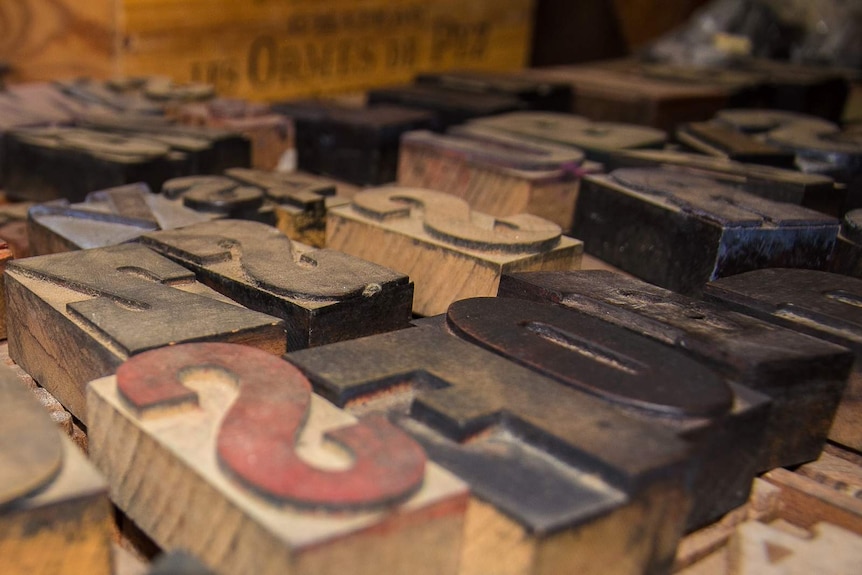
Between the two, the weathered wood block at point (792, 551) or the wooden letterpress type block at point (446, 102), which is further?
the wooden letterpress type block at point (446, 102)

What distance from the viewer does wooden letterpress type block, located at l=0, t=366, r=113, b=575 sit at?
3.13 ft

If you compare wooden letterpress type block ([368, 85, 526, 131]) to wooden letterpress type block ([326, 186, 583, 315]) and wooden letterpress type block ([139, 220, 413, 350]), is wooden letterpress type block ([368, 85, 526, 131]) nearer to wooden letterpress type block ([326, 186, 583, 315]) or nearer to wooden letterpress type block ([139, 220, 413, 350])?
wooden letterpress type block ([326, 186, 583, 315])

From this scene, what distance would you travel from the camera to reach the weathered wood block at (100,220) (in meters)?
1.76

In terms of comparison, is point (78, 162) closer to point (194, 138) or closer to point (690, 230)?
point (194, 138)

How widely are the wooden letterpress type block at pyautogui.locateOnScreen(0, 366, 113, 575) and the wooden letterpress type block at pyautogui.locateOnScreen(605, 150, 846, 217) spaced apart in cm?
161

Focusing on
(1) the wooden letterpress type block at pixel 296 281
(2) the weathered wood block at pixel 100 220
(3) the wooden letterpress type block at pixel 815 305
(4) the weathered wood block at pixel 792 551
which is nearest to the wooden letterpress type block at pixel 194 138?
(2) the weathered wood block at pixel 100 220

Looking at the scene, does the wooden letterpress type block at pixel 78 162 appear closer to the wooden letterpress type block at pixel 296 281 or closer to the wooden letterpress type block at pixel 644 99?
the wooden letterpress type block at pixel 296 281

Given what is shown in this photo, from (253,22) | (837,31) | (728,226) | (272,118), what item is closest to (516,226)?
(728,226)

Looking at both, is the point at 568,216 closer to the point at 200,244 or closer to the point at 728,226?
the point at 728,226

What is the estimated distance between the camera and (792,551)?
3.94 feet

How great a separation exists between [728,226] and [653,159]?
58 centimetres

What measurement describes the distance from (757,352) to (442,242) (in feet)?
2.12

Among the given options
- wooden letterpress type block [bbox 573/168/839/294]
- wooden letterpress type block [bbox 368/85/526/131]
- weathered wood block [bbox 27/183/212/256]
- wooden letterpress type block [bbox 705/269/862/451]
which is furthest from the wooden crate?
wooden letterpress type block [bbox 705/269/862/451]

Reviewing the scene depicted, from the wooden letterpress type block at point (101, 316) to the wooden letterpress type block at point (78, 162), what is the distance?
54 cm
